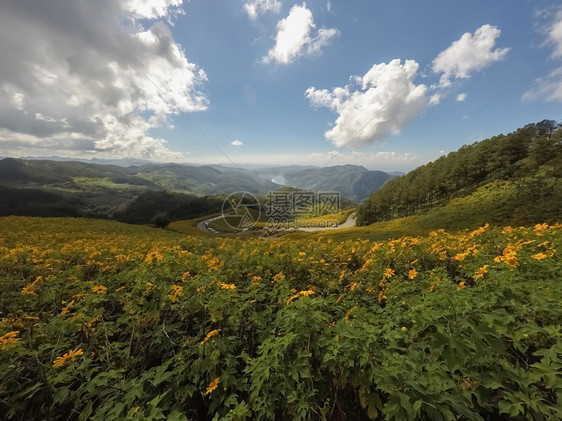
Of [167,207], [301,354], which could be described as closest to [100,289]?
[301,354]

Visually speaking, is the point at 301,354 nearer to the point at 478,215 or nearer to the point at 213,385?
the point at 213,385

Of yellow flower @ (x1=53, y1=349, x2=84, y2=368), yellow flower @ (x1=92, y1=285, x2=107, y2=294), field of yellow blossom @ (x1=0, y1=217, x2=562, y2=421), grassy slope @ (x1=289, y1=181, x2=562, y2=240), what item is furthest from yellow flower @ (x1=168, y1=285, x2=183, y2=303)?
grassy slope @ (x1=289, y1=181, x2=562, y2=240)

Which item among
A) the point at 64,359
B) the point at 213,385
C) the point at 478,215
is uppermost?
the point at 64,359

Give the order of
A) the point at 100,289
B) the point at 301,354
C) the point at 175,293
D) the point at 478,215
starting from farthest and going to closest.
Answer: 1. the point at 478,215
2. the point at 100,289
3. the point at 175,293
4. the point at 301,354

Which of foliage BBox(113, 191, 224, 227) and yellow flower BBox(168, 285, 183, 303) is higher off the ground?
yellow flower BBox(168, 285, 183, 303)

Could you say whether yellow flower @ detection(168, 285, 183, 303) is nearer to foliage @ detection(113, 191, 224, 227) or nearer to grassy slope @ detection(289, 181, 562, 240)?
grassy slope @ detection(289, 181, 562, 240)

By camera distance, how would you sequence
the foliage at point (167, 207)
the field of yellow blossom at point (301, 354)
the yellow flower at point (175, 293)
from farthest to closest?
the foliage at point (167, 207)
the yellow flower at point (175, 293)
the field of yellow blossom at point (301, 354)

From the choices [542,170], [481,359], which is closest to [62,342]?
[481,359]

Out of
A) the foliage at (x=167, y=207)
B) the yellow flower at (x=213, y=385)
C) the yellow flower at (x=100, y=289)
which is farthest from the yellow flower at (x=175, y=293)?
the foliage at (x=167, y=207)

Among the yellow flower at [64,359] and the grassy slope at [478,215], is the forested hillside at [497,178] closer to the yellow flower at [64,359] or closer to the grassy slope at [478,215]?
the grassy slope at [478,215]
